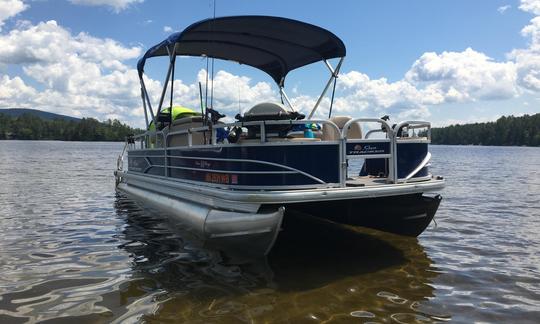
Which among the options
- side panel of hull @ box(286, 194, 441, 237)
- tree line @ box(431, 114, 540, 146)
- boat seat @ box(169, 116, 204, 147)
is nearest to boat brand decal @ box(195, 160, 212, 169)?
boat seat @ box(169, 116, 204, 147)

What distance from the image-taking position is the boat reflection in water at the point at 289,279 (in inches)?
179

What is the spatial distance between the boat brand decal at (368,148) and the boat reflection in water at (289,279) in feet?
5.07

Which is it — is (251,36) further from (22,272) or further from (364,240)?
(22,272)

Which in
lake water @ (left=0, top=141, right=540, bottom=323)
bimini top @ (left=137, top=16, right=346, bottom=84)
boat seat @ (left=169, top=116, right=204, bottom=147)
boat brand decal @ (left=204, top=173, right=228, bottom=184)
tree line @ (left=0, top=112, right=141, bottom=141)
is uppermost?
tree line @ (left=0, top=112, right=141, bottom=141)

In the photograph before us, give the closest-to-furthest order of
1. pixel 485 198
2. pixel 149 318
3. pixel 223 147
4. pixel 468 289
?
1. pixel 149 318
2. pixel 468 289
3. pixel 223 147
4. pixel 485 198

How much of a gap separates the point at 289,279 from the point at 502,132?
12707 centimetres

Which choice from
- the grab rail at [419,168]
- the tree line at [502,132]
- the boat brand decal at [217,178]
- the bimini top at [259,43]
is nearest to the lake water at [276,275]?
the boat brand decal at [217,178]

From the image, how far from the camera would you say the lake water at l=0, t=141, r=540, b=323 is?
4.54m

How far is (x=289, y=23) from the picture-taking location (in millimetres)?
7445

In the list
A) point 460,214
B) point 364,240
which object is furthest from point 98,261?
point 460,214

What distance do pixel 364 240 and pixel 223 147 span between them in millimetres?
2988

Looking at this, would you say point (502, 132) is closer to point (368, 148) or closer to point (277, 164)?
point (368, 148)

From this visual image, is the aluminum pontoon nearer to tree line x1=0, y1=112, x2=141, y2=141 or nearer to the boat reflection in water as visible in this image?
the boat reflection in water

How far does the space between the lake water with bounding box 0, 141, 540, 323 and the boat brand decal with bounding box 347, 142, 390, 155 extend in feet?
5.08
